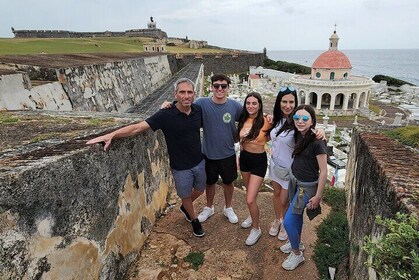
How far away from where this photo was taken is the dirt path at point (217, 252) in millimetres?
3307

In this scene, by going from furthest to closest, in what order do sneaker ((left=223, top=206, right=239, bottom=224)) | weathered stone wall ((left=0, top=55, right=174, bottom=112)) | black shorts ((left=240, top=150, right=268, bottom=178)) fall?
1. weathered stone wall ((left=0, top=55, right=174, bottom=112))
2. sneaker ((left=223, top=206, right=239, bottom=224))
3. black shorts ((left=240, top=150, right=268, bottom=178))

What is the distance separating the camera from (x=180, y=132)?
3371mm

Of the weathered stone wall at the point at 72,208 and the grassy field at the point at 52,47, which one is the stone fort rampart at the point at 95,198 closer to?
the weathered stone wall at the point at 72,208

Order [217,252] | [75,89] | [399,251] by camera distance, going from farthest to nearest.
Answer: [75,89] → [217,252] → [399,251]

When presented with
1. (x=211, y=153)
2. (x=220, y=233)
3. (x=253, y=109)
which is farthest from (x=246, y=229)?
(x=253, y=109)

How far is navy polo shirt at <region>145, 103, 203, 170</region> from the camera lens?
332 centimetres

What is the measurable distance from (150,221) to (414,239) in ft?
10.1

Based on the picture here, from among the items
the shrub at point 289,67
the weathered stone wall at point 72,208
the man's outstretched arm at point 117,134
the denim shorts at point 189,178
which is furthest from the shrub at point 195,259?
the shrub at point 289,67

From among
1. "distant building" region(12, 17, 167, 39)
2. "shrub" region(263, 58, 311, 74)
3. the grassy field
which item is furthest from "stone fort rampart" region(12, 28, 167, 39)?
"shrub" region(263, 58, 311, 74)

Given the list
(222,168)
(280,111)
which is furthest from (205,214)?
(280,111)

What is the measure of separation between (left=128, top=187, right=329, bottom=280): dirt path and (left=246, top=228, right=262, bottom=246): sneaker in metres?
0.06

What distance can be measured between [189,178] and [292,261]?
1.53 metres

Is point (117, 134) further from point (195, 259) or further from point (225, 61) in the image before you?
point (225, 61)

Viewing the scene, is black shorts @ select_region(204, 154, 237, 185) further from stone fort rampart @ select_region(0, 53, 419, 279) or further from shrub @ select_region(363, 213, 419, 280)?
shrub @ select_region(363, 213, 419, 280)
